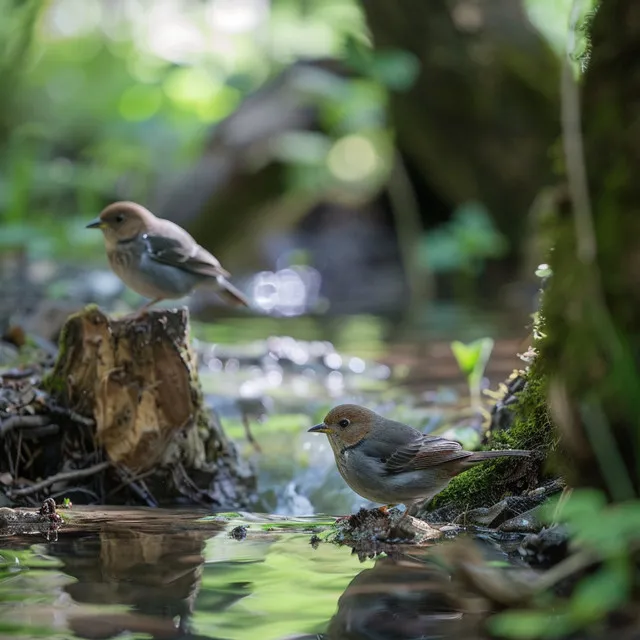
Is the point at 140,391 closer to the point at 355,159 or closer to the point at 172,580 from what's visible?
the point at 172,580

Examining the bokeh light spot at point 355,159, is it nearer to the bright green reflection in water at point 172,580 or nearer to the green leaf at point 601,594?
the bright green reflection in water at point 172,580

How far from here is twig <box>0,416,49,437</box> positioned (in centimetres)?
463

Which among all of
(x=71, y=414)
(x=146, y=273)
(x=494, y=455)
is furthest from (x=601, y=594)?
(x=146, y=273)

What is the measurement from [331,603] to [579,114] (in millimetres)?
1534

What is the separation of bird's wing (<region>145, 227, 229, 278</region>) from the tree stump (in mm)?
737

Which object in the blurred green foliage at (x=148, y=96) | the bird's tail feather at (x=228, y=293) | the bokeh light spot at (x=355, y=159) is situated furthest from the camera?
the bokeh light spot at (x=355, y=159)

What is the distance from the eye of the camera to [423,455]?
13.0 feet

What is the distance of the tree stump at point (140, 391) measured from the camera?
4898 mm

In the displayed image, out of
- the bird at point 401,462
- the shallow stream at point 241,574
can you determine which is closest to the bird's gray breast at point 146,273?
the shallow stream at point 241,574

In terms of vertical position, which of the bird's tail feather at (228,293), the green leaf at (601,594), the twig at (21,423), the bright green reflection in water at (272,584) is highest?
the bird's tail feather at (228,293)

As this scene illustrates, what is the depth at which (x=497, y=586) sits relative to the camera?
2.49 meters

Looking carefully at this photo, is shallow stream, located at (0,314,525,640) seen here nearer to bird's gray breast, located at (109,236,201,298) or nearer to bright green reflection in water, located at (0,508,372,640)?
bright green reflection in water, located at (0,508,372,640)

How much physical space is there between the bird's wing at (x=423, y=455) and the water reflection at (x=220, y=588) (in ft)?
1.39

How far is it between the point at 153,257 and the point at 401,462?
2.24 metres
